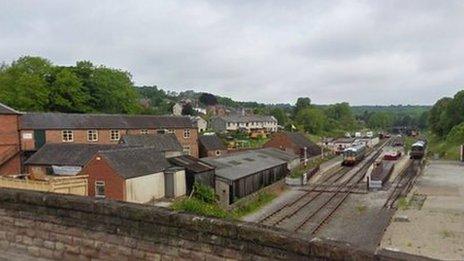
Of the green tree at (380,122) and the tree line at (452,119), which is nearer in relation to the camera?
the tree line at (452,119)

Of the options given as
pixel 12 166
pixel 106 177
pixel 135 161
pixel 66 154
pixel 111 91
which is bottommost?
pixel 12 166

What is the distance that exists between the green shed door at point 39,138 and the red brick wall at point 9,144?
1.58 m

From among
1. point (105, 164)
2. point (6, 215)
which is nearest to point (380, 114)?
point (105, 164)

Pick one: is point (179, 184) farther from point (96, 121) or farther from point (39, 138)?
point (96, 121)

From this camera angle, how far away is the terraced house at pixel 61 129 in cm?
3475

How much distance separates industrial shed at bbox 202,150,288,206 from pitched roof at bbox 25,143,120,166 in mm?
9388

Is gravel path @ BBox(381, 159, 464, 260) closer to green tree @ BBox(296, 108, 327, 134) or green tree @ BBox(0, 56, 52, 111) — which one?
green tree @ BBox(0, 56, 52, 111)

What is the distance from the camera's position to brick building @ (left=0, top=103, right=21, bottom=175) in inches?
1347

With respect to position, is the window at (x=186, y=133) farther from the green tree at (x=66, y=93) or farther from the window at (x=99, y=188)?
the window at (x=99, y=188)

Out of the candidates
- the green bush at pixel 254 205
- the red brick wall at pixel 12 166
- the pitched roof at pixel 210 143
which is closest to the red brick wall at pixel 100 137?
the red brick wall at pixel 12 166

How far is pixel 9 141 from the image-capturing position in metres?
34.8

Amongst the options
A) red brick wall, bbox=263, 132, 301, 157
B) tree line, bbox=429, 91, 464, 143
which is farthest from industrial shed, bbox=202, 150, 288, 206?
tree line, bbox=429, 91, 464, 143

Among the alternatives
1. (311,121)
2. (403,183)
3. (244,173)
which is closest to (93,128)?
(244,173)

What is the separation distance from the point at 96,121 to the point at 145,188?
59.1ft
